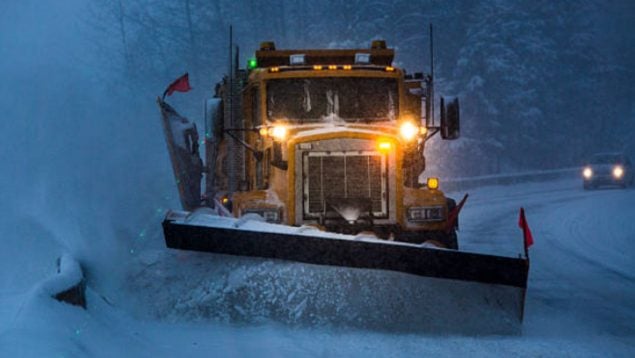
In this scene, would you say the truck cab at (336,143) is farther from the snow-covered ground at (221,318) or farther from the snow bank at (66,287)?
the snow bank at (66,287)

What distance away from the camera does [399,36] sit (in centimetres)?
5025

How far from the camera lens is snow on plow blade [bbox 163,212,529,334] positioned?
6391 millimetres

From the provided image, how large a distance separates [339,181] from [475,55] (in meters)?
39.9

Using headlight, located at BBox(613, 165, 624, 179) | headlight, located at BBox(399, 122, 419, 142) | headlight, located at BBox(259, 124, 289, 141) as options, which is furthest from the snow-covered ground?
headlight, located at BBox(613, 165, 624, 179)

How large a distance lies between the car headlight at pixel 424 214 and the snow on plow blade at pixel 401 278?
196 centimetres

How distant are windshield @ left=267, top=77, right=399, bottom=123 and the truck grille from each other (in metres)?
1.12

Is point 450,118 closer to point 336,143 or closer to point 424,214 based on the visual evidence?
point 424,214

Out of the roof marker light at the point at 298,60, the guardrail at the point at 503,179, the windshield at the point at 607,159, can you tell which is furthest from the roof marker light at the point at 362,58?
the windshield at the point at 607,159

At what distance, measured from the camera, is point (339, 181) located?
8.48 m

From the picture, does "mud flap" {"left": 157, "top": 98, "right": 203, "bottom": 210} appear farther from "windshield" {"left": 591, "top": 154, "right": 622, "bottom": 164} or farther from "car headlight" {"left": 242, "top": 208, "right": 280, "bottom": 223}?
"windshield" {"left": 591, "top": 154, "right": 622, "bottom": 164}

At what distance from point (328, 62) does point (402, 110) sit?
161 cm

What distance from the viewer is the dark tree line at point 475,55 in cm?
4616

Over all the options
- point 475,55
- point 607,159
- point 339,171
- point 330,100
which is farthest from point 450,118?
point 475,55

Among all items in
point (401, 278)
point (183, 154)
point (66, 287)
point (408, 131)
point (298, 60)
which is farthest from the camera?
point (183, 154)
